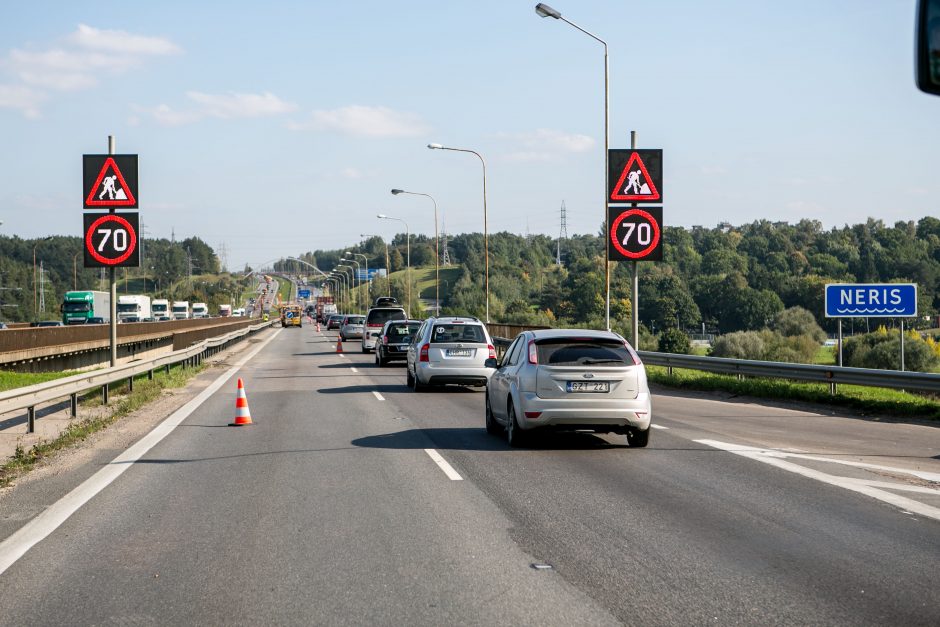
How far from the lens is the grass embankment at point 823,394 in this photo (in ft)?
55.3

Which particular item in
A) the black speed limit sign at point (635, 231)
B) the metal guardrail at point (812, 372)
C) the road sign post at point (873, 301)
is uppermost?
the black speed limit sign at point (635, 231)

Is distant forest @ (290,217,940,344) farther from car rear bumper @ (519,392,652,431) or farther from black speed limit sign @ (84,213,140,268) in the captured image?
car rear bumper @ (519,392,652,431)

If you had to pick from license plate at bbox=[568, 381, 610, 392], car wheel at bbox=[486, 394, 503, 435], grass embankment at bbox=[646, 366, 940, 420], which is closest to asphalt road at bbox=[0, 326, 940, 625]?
car wheel at bbox=[486, 394, 503, 435]

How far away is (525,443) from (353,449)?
86.8 inches

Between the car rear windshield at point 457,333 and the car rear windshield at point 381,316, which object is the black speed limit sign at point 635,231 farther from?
the car rear windshield at point 381,316

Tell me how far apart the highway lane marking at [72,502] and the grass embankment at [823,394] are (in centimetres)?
1148

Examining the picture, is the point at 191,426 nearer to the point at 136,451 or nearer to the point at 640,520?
the point at 136,451

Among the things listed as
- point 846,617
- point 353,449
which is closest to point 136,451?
point 353,449

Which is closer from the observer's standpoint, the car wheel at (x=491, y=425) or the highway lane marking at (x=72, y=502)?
the highway lane marking at (x=72, y=502)

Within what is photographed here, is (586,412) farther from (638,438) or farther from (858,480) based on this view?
(858,480)

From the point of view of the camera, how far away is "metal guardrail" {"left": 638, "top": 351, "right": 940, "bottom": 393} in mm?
16594

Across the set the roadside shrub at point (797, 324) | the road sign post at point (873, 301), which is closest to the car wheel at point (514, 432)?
the road sign post at point (873, 301)

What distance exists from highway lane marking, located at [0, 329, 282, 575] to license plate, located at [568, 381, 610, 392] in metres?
5.18

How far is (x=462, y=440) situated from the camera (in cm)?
1358
